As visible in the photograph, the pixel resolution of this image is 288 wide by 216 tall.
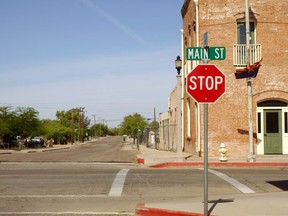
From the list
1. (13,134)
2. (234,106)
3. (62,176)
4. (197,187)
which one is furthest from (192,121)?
(13,134)

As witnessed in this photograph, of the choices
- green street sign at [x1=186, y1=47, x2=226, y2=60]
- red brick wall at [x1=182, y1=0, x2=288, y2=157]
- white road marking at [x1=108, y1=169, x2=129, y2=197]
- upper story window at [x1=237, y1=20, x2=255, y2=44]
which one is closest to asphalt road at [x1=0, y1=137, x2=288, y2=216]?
white road marking at [x1=108, y1=169, x2=129, y2=197]

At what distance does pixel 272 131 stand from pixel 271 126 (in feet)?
0.86

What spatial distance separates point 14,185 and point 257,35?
1572cm

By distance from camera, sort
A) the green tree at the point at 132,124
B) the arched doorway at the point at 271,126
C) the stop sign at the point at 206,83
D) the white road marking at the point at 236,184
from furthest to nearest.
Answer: the green tree at the point at 132,124, the arched doorway at the point at 271,126, the white road marking at the point at 236,184, the stop sign at the point at 206,83

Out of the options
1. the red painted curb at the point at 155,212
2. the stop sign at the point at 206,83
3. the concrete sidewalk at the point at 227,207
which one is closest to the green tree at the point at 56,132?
the concrete sidewalk at the point at 227,207

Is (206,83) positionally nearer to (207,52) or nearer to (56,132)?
(207,52)

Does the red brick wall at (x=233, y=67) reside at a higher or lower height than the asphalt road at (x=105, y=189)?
higher

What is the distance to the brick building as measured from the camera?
25.0 m

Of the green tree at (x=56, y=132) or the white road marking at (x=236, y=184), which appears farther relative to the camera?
the green tree at (x=56, y=132)

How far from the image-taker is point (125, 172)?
17.4m

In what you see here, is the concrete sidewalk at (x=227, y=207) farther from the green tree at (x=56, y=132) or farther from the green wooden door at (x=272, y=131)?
the green tree at (x=56, y=132)

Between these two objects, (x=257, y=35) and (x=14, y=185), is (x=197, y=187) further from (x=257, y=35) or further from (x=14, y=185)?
(x=257, y=35)

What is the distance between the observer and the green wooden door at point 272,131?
1000 inches

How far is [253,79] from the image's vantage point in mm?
25125
